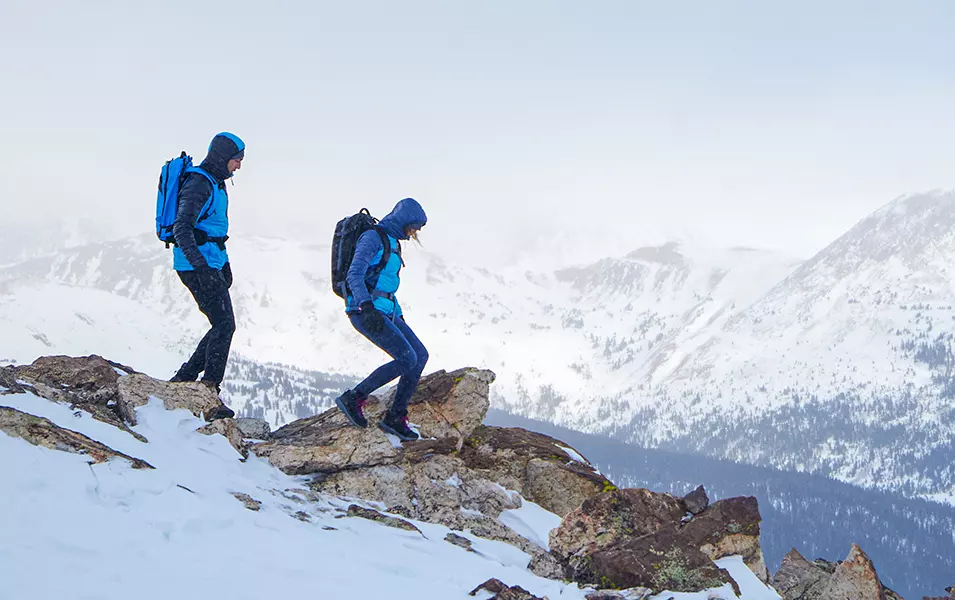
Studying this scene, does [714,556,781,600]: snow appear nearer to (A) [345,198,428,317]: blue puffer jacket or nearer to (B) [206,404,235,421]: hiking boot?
(A) [345,198,428,317]: blue puffer jacket

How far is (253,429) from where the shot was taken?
14547mm

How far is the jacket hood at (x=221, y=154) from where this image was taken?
1223cm

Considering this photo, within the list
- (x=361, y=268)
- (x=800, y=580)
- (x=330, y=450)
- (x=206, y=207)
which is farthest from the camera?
(x=330, y=450)

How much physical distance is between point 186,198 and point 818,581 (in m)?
12.1

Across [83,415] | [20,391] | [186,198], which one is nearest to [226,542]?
[83,415]

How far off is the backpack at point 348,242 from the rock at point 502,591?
593 cm

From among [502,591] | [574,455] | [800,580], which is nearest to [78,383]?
[502,591]

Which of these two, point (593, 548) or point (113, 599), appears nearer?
point (113, 599)

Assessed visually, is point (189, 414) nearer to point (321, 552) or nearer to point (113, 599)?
point (321, 552)

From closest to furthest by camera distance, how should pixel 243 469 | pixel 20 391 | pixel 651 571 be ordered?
pixel 651 571
pixel 20 391
pixel 243 469

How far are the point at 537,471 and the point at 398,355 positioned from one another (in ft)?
14.7

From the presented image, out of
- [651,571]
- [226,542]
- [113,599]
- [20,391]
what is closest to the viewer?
[113,599]

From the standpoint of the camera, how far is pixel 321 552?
8391 millimetres

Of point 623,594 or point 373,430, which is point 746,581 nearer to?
point 623,594
